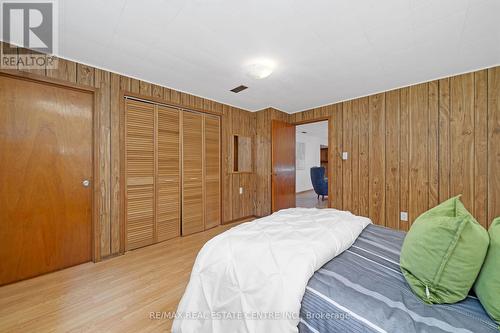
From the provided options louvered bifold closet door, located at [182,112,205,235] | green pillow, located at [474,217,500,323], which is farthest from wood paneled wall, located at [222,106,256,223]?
green pillow, located at [474,217,500,323]

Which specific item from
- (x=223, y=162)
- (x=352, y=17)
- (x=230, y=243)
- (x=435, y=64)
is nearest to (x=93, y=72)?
(x=223, y=162)

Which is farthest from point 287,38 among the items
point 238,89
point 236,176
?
point 236,176

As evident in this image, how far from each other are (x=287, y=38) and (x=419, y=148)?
2459mm

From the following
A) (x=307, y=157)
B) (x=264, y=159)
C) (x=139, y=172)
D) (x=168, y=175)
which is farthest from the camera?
(x=307, y=157)

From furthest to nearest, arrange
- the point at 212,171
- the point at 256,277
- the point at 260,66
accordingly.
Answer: the point at 212,171, the point at 260,66, the point at 256,277

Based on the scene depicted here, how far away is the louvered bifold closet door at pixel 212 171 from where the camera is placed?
3469mm

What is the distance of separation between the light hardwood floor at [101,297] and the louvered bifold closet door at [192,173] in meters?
0.87

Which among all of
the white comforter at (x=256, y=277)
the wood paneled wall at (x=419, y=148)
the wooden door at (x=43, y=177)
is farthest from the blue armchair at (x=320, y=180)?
the wooden door at (x=43, y=177)

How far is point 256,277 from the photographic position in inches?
39.2

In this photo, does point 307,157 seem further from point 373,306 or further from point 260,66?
point 373,306

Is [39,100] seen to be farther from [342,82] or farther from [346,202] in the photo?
[346,202]

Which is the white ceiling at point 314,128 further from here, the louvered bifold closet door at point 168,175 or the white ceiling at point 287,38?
the louvered bifold closet door at point 168,175

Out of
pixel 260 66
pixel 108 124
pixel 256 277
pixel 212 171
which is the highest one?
pixel 260 66

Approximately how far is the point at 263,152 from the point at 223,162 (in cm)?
91
